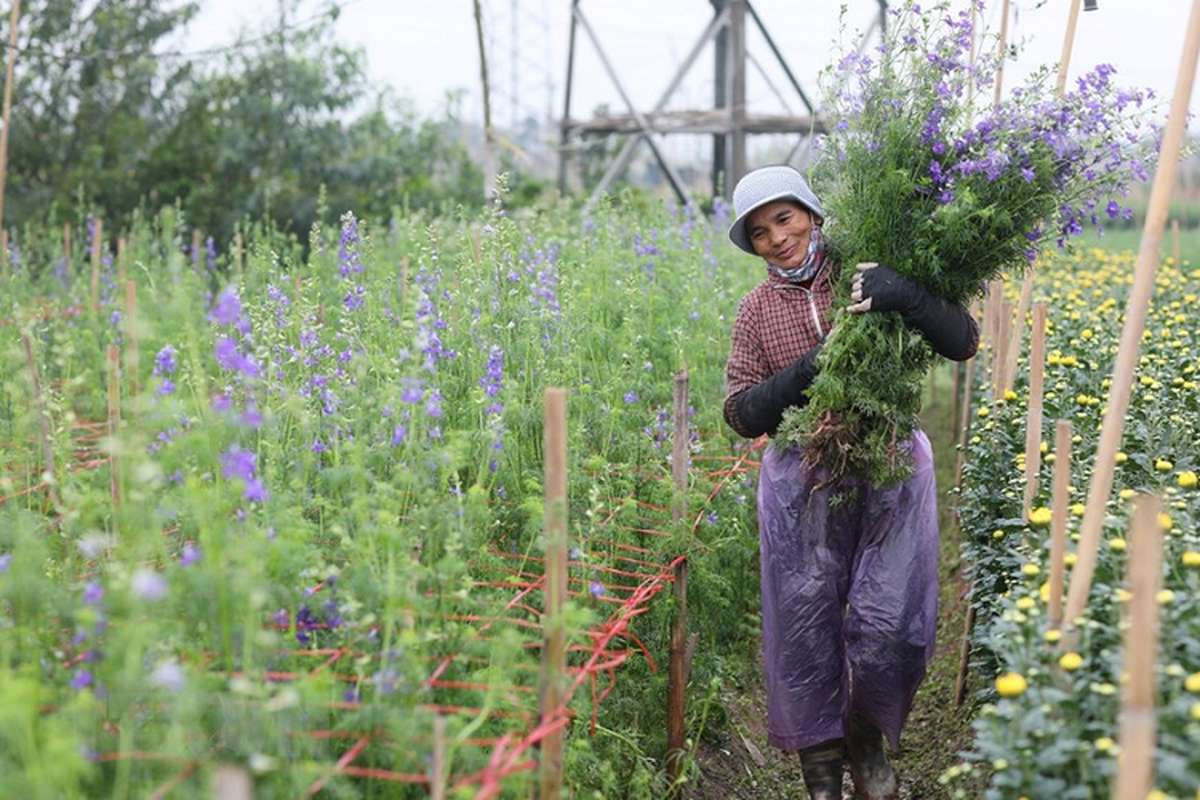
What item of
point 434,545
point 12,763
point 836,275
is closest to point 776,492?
point 836,275

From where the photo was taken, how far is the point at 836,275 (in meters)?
3.57

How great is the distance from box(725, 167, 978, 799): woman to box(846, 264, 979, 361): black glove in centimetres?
2

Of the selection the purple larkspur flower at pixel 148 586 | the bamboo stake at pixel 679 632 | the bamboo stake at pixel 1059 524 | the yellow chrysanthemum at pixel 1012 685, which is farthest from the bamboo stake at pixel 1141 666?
the bamboo stake at pixel 679 632

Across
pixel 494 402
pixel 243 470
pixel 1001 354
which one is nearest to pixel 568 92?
pixel 1001 354

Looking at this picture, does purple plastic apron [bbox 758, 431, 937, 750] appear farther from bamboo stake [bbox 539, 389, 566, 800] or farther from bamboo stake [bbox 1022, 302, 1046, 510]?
bamboo stake [bbox 539, 389, 566, 800]

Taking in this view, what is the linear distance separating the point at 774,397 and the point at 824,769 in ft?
3.55

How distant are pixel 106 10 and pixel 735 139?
5.54 meters

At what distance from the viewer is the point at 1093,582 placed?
2807mm

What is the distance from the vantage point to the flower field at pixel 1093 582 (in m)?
2.22

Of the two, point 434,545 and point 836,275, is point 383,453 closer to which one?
point 434,545

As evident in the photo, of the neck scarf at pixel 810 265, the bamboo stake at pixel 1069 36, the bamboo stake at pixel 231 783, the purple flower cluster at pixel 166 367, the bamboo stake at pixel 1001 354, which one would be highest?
the bamboo stake at pixel 1069 36

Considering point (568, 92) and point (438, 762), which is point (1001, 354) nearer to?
point (438, 762)

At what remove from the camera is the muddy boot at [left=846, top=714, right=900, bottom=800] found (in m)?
3.76

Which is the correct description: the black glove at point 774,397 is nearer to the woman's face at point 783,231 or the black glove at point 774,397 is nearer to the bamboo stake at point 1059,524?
the woman's face at point 783,231
